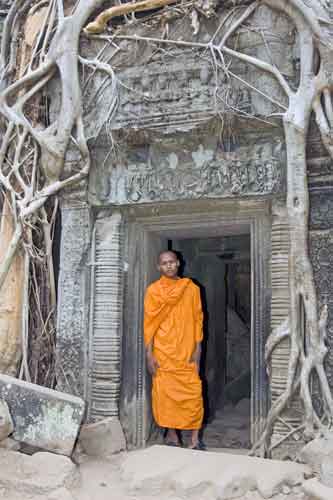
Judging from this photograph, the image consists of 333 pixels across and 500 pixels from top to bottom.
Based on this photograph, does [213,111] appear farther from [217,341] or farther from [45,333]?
[217,341]

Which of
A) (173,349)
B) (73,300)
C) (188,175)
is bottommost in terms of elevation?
(173,349)

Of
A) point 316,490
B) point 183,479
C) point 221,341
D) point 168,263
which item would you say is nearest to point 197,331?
point 168,263

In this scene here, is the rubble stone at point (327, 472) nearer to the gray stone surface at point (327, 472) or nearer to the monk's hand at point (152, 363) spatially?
the gray stone surface at point (327, 472)

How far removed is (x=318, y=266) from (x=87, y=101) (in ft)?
8.00

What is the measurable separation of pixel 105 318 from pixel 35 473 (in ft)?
4.84

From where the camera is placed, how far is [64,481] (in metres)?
3.82

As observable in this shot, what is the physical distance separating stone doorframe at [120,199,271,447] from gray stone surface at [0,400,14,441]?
118 cm

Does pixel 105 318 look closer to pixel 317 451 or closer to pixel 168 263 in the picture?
pixel 168 263

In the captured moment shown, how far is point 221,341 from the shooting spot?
7340 millimetres

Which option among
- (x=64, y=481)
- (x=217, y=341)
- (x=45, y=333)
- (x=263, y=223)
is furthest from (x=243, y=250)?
(x=64, y=481)

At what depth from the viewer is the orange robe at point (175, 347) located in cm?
489

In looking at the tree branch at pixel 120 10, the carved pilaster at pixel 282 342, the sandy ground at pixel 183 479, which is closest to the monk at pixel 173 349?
the sandy ground at pixel 183 479

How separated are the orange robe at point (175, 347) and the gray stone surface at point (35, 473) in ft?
3.65

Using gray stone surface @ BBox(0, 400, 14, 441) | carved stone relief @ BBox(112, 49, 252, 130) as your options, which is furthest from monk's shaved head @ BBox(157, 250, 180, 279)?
gray stone surface @ BBox(0, 400, 14, 441)
